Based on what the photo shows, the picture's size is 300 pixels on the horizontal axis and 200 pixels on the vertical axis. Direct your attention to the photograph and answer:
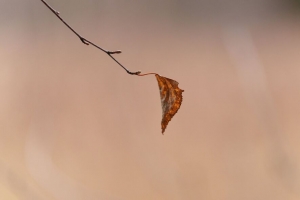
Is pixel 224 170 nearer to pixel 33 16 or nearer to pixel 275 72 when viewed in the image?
pixel 275 72

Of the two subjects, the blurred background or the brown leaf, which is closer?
the brown leaf

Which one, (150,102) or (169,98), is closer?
(169,98)

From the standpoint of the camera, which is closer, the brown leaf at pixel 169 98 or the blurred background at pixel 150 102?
the brown leaf at pixel 169 98

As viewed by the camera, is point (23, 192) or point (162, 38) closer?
point (23, 192)

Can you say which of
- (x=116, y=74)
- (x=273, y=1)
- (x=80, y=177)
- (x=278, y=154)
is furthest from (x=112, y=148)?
(x=273, y=1)
